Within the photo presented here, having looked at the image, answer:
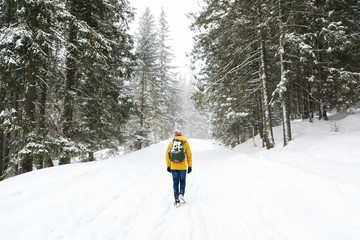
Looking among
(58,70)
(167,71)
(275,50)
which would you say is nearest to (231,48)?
(275,50)

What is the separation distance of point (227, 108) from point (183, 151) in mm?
9916

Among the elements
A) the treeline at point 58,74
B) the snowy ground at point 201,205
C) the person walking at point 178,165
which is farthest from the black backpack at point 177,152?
the treeline at point 58,74

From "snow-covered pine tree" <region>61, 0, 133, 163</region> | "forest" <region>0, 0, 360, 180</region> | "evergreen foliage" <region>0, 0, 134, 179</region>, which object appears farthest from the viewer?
"snow-covered pine tree" <region>61, 0, 133, 163</region>

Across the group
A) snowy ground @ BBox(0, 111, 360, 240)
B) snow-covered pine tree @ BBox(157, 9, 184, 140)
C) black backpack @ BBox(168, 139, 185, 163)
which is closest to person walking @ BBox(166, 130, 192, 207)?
black backpack @ BBox(168, 139, 185, 163)

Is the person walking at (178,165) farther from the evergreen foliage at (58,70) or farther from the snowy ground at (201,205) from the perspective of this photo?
the evergreen foliage at (58,70)

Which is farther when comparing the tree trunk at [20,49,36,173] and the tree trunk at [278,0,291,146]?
the tree trunk at [278,0,291,146]

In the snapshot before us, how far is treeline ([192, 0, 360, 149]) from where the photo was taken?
31.6 feet

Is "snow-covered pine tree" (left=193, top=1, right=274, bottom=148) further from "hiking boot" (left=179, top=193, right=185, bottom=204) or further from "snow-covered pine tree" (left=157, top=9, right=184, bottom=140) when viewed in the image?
"snow-covered pine tree" (left=157, top=9, right=184, bottom=140)

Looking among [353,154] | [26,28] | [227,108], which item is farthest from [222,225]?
[227,108]

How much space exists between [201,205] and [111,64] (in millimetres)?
9892

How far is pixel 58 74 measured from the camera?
11383mm

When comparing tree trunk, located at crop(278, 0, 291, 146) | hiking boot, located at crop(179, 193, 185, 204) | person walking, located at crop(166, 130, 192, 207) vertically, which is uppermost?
tree trunk, located at crop(278, 0, 291, 146)

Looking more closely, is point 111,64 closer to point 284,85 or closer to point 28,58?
point 28,58

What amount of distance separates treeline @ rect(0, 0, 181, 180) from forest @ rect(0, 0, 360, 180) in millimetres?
48
